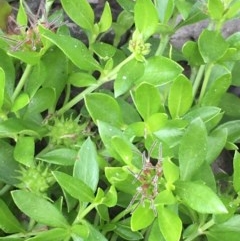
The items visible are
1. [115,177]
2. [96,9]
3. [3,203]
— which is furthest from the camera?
[96,9]

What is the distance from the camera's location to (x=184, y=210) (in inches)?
39.8

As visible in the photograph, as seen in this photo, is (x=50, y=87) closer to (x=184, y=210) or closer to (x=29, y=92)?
(x=29, y=92)

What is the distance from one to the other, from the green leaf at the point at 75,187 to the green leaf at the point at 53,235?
6cm

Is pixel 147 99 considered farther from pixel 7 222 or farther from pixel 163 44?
pixel 7 222

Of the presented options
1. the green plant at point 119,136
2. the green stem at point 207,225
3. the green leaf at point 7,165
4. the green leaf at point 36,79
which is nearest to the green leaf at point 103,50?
the green plant at point 119,136

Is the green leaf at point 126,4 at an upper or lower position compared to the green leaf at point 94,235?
upper

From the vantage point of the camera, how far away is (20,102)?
97cm

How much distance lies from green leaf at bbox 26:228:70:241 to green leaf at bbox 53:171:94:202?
6 centimetres

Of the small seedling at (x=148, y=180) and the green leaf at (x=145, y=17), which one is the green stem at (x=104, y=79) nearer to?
the green leaf at (x=145, y=17)

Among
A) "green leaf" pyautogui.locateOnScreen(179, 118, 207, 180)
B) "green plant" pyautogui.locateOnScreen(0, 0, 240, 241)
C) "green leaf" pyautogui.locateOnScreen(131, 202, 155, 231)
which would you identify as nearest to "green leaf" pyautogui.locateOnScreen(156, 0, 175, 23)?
"green plant" pyautogui.locateOnScreen(0, 0, 240, 241)

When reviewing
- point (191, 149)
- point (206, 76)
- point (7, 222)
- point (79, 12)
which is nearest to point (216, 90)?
point (206, 76)

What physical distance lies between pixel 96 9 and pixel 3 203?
53 cm

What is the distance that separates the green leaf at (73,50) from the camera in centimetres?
95

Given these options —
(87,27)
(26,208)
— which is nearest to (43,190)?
(26,208)
